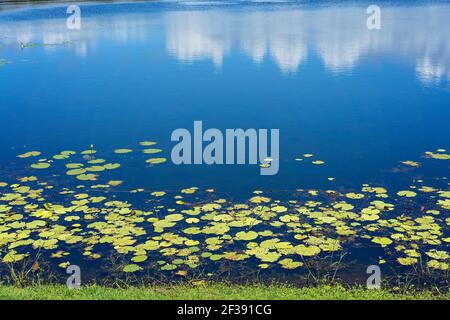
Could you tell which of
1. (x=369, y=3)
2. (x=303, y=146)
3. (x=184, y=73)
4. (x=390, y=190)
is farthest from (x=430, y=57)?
(x=369, y=3)

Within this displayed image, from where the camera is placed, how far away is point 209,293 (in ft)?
24.3

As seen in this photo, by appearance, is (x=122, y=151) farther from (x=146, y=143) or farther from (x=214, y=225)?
(x=214, y=225)

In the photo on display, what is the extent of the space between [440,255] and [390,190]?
2.65 meters

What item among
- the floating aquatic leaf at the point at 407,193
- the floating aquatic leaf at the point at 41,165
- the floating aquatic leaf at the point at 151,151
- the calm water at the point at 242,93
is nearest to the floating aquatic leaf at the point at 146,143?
the calm water at the point at 242,93

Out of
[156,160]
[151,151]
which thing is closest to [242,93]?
[151,151]

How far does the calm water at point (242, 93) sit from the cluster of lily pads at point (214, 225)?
0.68m

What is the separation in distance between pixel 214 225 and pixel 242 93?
1117cm

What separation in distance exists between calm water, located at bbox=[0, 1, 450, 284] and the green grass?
3539 millimetres

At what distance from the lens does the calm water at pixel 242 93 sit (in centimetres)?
Result: 1270

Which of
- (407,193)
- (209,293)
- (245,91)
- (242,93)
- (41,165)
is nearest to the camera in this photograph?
(209,293)

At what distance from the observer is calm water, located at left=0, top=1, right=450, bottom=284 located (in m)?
12.7

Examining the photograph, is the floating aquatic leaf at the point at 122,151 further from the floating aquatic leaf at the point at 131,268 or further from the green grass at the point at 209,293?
the green grass at the point at 209,293
